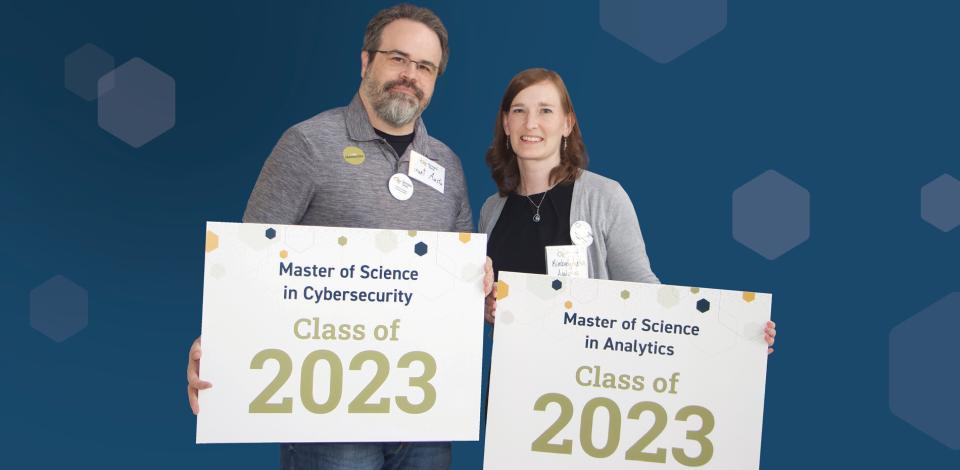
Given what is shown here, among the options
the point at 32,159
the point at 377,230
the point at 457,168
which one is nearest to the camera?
the point at 377,230

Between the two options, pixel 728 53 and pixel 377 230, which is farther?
pixel 728 53

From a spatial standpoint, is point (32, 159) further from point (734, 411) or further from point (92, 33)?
point (734, 411)

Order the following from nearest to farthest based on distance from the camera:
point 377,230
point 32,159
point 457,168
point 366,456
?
point 377,230
point 366,456
point 457,168
point 32,159

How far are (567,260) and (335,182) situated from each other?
30.0 inches

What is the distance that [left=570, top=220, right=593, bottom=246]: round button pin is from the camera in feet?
7.27

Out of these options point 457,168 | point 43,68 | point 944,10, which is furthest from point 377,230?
point 944,10

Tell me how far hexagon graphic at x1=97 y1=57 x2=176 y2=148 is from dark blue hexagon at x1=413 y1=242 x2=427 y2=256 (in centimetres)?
193

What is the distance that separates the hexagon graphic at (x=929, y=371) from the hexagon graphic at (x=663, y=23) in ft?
5.45

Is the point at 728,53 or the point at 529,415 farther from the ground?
the point at 728,53

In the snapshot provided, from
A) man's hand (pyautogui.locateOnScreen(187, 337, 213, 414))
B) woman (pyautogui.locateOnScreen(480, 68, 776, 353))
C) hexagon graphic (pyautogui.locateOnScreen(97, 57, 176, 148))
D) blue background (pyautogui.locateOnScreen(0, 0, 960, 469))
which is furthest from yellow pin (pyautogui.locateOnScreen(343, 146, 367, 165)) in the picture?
hexagon graphic (pyautogui.locateOnScreen(97, 57, 176, 148))

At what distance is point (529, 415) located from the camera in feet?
6.21

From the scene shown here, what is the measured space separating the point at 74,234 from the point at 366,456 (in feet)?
6.54

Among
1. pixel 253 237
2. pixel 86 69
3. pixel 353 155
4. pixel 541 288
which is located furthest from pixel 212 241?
pixel 86 69

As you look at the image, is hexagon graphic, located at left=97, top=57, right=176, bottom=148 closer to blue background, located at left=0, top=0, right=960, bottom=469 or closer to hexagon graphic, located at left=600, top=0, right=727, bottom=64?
blue background, located at left=0, top=0, right=960, bottom=469
